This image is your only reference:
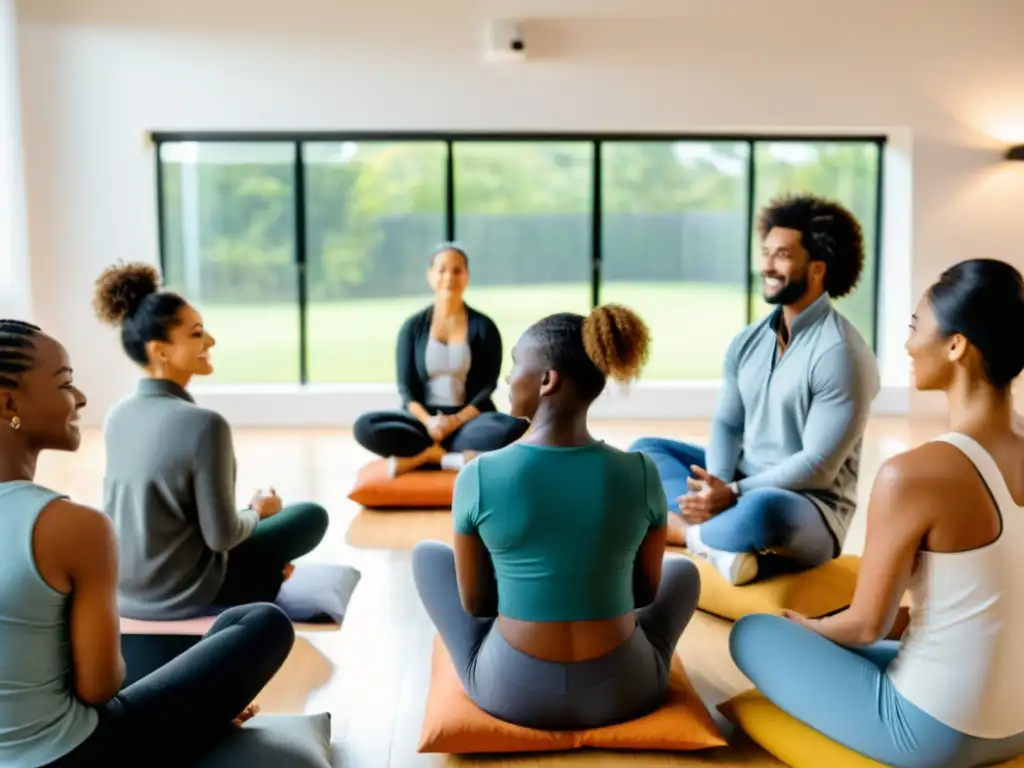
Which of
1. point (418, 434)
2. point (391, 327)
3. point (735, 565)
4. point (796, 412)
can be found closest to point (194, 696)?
point (735, 565)

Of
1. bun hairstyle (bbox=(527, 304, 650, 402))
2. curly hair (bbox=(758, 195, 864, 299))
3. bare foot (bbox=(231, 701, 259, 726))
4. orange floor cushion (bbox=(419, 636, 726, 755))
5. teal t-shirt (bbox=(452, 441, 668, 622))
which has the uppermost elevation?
curly hair (bbox=(758, 195, 864, 299))

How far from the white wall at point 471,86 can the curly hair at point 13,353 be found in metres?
5.45

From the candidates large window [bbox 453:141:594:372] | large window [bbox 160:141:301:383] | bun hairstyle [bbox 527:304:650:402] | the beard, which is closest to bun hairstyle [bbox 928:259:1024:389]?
bun hairstyle [bbox 527:304:650:402]

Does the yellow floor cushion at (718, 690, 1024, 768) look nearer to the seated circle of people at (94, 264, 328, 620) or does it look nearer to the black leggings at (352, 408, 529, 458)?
the seated circle of people at (94, 264, 328, 620)

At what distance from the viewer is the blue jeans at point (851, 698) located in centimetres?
218

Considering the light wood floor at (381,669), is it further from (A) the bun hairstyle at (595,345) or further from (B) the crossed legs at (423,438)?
(A) the bun hairstyle at (595,345)

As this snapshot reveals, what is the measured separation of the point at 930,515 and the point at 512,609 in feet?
2.89

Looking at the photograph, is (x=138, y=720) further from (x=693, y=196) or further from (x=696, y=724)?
(x=693, y=196)

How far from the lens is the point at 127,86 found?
7.05 m

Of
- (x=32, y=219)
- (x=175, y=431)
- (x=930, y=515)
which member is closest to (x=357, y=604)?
(x=175, y=431)

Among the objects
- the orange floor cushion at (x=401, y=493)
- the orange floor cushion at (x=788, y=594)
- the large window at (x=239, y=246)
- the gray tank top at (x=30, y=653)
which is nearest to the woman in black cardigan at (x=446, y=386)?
the orange floor cushion at (x=401, y=493)

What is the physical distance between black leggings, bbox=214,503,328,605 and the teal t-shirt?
113 cm

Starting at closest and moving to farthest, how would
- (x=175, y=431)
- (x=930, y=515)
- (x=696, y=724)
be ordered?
(x=930, y=515) → (x=696, y=724) → (x=175, y=431)

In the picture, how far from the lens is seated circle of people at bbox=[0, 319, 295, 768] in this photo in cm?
186
